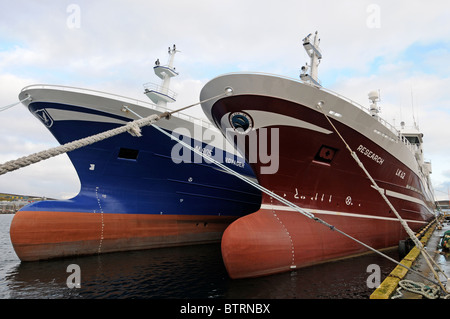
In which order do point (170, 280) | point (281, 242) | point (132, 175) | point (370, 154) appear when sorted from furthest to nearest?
point (132, 175) < point (370, 154) < point (281, 242) < point (170, 280)

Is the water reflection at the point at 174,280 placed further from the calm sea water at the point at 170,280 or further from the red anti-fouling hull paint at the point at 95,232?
the red anti-fouling hull paint at the point at 95,232

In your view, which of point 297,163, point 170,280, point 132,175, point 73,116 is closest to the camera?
point 170,280

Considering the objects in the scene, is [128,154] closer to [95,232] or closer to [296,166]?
[95,232]

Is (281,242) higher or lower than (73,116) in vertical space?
lower

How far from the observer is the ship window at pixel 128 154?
35.8 feet

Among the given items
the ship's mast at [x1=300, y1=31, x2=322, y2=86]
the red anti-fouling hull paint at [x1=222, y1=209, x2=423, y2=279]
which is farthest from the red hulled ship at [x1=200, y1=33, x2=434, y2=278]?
the ship's mast at [x1=300, y1=31, x2=322, y2=86]

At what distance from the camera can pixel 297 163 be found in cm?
825

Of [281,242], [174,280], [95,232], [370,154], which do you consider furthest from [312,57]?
[95,232]

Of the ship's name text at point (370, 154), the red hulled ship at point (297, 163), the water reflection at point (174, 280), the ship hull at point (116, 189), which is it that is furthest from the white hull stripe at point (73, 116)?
the ship's name text at point (370, 154)

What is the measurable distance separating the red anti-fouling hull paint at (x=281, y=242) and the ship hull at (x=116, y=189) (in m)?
5.28

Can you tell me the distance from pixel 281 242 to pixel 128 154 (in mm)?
7288
